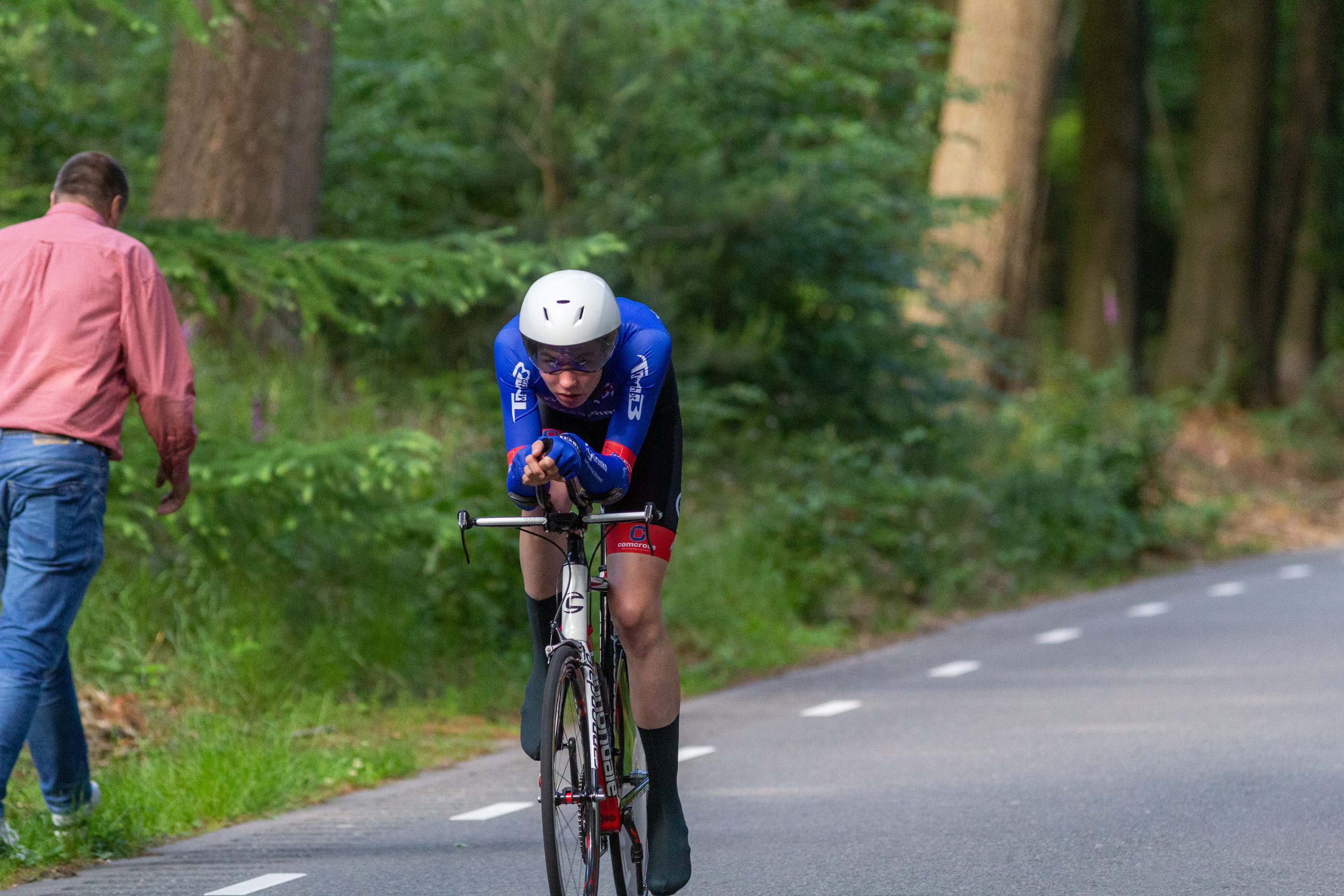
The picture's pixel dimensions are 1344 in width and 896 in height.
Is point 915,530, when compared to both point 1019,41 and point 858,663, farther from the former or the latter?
point 1019,41

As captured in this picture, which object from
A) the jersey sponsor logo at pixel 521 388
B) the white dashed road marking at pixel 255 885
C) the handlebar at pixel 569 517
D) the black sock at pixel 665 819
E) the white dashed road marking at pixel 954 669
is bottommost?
the white dashed road marking at pixel 954 669

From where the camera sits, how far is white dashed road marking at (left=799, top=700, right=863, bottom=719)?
9.55 m

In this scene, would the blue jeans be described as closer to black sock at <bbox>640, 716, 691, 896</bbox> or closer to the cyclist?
the cyclist

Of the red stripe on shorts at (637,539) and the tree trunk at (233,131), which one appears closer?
the red stripe on shorts at (637,539)

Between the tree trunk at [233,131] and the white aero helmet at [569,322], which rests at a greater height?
the tree trunk at [233,131]

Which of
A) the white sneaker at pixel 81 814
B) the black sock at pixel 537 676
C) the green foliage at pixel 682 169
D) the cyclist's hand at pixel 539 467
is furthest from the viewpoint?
the green foliage at pixel 682 169

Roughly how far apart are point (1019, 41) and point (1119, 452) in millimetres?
5198

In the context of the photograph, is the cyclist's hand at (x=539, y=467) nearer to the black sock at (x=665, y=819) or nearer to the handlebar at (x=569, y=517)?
the handlebar at (x=569, y=517)

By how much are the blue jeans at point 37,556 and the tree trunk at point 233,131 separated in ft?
20.9

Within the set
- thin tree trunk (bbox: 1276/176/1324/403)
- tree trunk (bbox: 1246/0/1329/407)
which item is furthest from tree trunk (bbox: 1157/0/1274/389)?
thin tree trunk (bbox: 1276/176/1324/403)

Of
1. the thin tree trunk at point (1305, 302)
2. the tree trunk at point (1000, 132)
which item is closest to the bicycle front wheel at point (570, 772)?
the tree trunk at point (1000, 132)

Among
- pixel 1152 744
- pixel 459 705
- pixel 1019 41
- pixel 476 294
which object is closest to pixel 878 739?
pixel 1152 744

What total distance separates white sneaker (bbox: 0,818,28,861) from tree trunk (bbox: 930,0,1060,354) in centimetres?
1566

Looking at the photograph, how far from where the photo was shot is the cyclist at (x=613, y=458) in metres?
4.68
